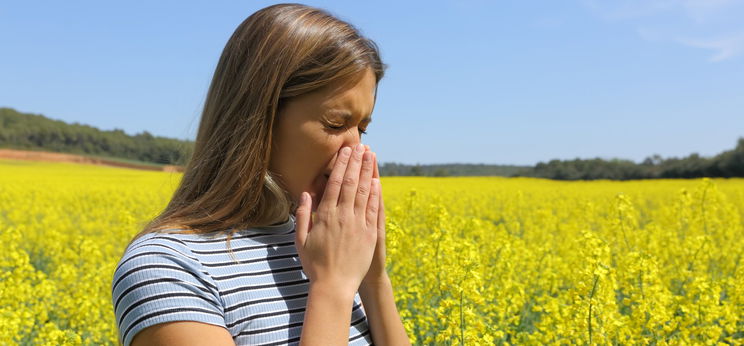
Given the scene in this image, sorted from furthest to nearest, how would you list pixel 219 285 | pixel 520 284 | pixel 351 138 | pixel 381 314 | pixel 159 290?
pixel 520 284, pixel 381 314, pixel 351 138, pixel 219 285, pixel 159 290

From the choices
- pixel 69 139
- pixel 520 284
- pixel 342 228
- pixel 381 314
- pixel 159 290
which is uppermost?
pixel 69 139

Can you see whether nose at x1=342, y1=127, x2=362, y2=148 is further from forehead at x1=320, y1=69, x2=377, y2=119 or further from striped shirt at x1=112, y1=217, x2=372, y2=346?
striped shirt at x1=112, y1=217, x2=372, y2=346

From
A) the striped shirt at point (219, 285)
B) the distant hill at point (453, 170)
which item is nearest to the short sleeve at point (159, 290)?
the striped shirt at point (219, 285)

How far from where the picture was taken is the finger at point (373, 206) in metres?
1.19

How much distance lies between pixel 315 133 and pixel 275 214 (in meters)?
0.22

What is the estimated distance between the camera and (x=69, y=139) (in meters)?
58.4

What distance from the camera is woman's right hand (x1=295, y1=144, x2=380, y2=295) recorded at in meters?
1.13

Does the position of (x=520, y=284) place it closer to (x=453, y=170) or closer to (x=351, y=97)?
(x=351, y=97)

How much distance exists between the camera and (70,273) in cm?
511

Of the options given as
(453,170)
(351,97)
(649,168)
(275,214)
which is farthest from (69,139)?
(351,97)

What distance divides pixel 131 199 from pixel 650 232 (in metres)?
12.5

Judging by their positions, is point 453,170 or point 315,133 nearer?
point 315,133

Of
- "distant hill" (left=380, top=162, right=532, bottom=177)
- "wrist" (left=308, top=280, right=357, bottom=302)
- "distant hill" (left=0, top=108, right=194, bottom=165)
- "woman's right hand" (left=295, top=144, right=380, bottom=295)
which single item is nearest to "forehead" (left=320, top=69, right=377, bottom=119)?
"woman's right hand" (left=295, top=144, right=380, bottom=295)

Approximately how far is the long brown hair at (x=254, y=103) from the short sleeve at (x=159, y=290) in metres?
0.11
